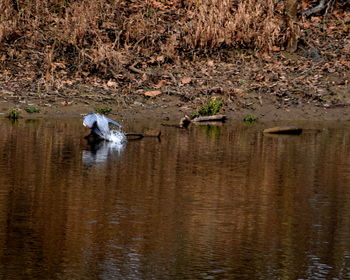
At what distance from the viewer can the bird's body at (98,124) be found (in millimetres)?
17344

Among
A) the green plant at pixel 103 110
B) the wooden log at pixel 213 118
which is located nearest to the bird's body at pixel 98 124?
the green plant at pixel 103 110

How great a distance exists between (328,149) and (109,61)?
27.1 feet

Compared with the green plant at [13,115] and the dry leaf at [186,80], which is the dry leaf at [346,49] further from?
the green plant at [13,115]

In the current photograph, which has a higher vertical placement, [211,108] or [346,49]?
[346,49]

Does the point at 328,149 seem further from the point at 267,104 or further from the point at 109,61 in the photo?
the point at 109,61

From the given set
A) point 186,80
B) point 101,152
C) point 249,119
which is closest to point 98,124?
point 101,152

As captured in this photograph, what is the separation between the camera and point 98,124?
684 inches

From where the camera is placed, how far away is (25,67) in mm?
24016

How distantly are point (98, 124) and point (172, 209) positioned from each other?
6.86 metres

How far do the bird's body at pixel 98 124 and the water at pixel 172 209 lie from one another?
0.33m

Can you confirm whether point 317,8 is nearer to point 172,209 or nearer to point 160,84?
point 160,84

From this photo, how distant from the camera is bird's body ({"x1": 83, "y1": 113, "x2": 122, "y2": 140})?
1734 cm

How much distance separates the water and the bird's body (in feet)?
1.09

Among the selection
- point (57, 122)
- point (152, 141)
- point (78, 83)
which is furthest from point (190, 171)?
point (78, 83)
